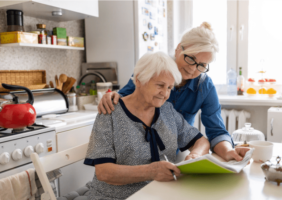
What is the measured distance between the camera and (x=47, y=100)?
7.14ft

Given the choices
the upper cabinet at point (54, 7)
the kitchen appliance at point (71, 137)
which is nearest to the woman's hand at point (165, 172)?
the kitchen appliance at point (71, 137)

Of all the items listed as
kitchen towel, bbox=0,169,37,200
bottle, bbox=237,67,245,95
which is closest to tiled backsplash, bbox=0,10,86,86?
kitchen towel, bbox=0,169,37,200

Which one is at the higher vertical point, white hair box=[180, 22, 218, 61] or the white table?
white hair box=[180, 22, 218, 61]

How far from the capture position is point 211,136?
1.36 metres

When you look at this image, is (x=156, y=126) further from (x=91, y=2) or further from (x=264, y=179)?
(x=91, y=2)

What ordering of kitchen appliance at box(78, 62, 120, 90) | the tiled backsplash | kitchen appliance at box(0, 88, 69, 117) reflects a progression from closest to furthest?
kitchen appliance at box(0, 88, 69, 117)
the tiled backsplash
kitchen appliance at box(78, 62, 120, 90)

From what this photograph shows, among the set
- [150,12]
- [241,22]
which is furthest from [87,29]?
[241,22]

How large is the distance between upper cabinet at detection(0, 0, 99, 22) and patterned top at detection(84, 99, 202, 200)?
126 centimetres

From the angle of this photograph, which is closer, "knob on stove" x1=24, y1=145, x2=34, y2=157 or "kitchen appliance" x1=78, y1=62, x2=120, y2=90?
"knob on stove" x1=24, y1=145, x2=34, y2=157

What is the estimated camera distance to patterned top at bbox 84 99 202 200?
108 centimetres

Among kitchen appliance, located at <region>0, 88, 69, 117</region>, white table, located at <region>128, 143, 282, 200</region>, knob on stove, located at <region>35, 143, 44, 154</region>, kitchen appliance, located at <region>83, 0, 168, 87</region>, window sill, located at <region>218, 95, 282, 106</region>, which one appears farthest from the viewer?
kitchen appliance, located at <region>83, 0, 168, 87</region>

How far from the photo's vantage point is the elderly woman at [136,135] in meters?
1.05

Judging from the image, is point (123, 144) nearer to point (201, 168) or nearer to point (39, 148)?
point (201, 168)

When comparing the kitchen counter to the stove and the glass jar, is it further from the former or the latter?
the glass jar
